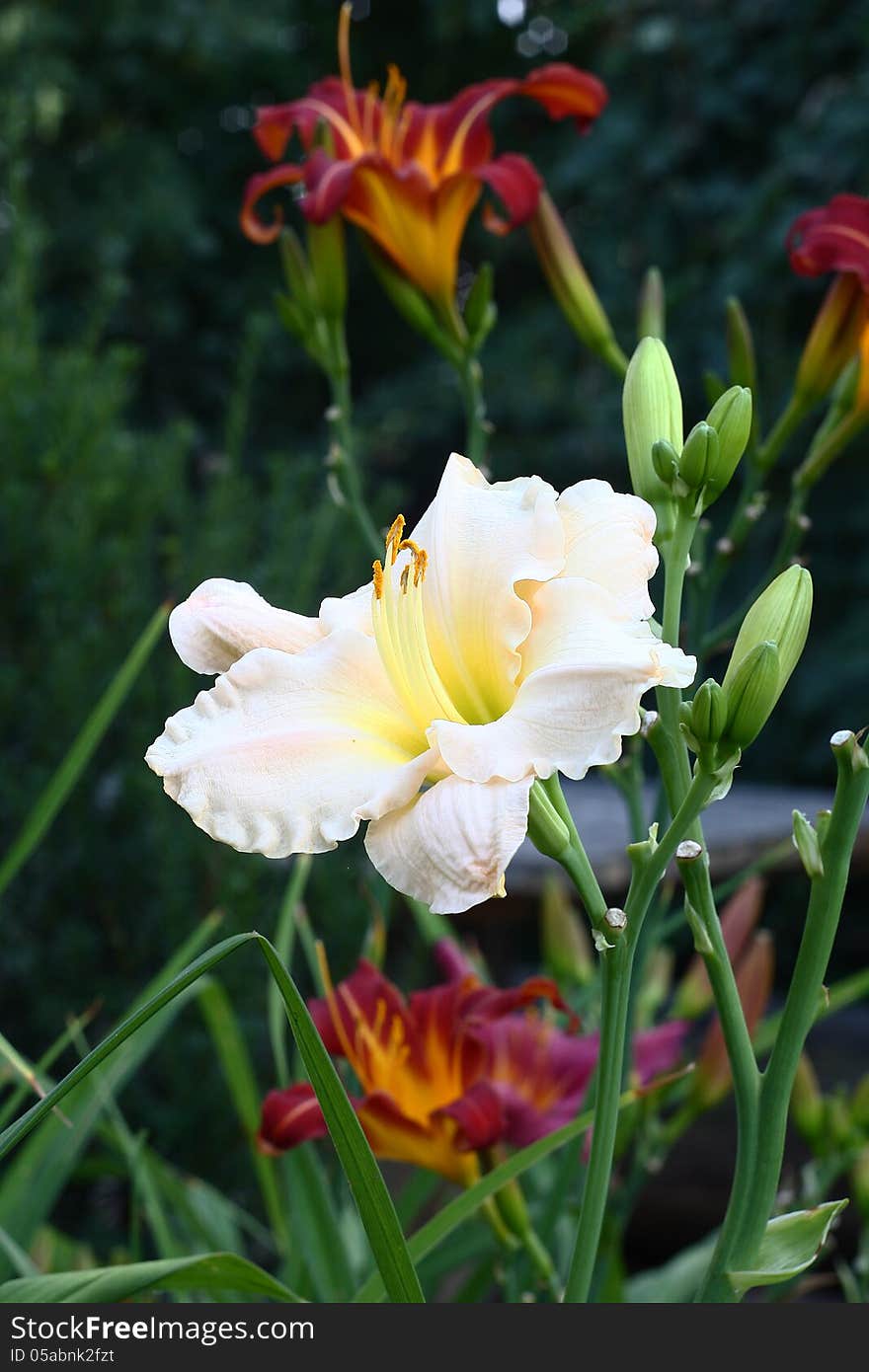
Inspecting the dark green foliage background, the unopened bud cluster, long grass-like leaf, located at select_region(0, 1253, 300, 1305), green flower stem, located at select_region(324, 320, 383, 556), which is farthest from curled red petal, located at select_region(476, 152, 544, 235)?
the dark green foliage background

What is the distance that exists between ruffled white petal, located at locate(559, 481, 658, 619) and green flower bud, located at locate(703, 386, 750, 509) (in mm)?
39

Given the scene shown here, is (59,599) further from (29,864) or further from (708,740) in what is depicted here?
(708,740)

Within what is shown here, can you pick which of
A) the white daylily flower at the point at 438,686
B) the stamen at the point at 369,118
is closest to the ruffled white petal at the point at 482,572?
the white daylily flower at the point at 438,686

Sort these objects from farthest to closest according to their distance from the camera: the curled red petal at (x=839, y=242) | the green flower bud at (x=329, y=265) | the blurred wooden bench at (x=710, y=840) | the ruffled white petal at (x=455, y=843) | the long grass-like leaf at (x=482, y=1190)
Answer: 1. the blurred wooden bench at (x=710, y=840)
2. the green flower bud at (x=329, y=265)
3. the curled red petal at (x=839, y=242)
4. the long grass-like leaf at (x=482, y=1190)
5. the ruffled white petal at (x=455, y=843)

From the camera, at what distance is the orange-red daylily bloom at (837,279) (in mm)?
547

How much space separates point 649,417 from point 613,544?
64 millimetres

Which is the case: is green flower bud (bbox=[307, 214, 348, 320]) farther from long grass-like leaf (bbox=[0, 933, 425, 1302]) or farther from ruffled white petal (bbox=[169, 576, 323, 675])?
long grass-like leaf (bbox=[0, 933, 425, 1302])

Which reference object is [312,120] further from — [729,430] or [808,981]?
[808,981]

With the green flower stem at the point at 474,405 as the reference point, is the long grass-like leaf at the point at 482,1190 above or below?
below

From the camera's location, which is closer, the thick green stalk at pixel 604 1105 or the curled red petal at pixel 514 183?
the thick green stalk at pixel 604 1105

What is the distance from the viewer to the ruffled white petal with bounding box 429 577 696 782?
0.29 m

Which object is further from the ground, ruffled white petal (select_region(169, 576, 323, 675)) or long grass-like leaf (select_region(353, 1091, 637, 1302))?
ruffled white petal (select_region(169, 576, 323, 675))

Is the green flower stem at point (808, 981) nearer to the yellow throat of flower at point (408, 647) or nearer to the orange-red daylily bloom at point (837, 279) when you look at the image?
the yellow throat of flower at point (408, 647)

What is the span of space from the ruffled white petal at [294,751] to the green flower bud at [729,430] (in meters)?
0.11
